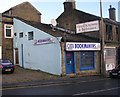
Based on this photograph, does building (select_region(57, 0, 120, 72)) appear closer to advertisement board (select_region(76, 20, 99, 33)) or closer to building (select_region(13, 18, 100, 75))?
advertisement board (select_region(76, 20, 99, 33))

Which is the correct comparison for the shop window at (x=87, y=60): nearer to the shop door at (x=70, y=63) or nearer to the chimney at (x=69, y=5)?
the shop door at (x=70, y=63)

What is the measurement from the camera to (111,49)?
23.4 m

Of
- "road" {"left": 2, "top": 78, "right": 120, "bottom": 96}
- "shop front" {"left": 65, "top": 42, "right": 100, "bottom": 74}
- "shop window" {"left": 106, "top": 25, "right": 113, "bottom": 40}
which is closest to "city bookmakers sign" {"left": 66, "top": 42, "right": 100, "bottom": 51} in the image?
"shop front" {"left": 65, "top": 42, "right": 100, "bottom": 74}

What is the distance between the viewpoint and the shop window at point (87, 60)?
19000 millimetres

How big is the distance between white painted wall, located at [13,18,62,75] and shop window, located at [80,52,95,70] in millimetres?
3195

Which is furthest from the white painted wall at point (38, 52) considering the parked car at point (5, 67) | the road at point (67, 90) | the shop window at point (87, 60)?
the road at point (67, 90)

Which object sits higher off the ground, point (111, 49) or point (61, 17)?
point (61, 17)

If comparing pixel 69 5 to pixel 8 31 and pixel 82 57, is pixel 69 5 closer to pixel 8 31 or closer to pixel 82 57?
pixel 8 31

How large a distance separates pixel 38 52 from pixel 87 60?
5.95 meters

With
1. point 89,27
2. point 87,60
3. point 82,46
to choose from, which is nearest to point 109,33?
point 89,27

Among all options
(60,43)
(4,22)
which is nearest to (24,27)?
(4,22)

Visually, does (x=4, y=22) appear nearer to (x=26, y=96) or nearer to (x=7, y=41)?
(x=7, y=41)

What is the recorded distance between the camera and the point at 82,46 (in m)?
18.6

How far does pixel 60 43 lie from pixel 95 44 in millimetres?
5164
